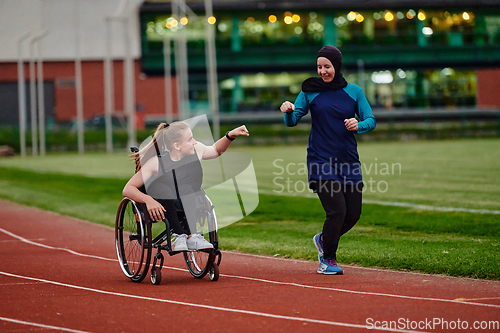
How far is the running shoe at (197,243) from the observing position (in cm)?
628

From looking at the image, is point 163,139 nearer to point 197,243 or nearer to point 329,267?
point 197,243

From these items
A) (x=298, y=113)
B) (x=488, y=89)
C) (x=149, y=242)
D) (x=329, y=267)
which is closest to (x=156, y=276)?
(x=149, y=242)

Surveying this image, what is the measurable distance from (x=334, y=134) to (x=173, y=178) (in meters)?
1.62

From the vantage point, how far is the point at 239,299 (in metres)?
5.87

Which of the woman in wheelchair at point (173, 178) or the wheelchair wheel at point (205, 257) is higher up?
the woman in wheelchair at point (173, 178)

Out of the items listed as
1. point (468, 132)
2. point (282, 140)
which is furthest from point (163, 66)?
point (468, 132)

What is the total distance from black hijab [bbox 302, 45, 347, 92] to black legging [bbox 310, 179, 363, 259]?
36.5 inches

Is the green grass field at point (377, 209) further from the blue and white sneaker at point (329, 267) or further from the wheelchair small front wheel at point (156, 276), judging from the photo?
the wheelchair small front wheel at point (156, 276)

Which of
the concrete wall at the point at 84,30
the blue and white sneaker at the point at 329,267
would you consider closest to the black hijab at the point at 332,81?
the blue and white sneaker at the point at 329,267

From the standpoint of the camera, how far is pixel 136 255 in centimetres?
696

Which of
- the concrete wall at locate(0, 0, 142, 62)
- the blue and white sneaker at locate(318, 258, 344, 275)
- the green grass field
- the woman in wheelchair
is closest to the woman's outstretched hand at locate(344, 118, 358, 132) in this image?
the woman in wheelchair

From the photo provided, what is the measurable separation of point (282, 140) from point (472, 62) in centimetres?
1774

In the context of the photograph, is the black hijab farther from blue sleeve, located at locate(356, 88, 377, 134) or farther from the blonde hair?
the blonde hair

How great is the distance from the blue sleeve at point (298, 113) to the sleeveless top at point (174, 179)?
3.23 ft
